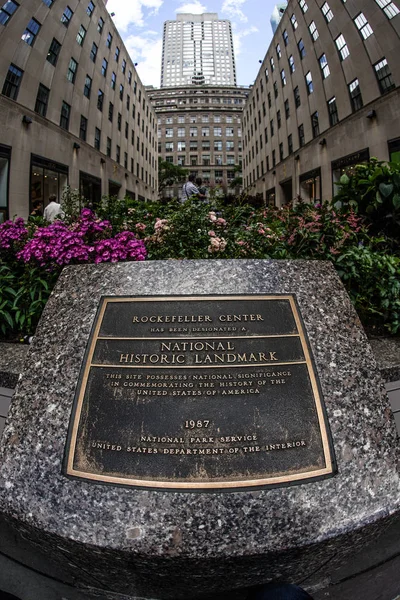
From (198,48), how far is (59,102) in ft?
642

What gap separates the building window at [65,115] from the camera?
21.3 meters

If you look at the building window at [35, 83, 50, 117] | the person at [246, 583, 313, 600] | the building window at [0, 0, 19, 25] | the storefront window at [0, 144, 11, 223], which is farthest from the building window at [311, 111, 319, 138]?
the person at [246, 583, 313, 600]

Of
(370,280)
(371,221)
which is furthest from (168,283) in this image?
(371,221)

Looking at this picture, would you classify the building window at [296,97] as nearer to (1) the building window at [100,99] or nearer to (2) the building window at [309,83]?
(2) the building window at [309,83]

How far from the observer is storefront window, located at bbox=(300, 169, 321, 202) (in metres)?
23.5

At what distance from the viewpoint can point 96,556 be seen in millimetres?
1463

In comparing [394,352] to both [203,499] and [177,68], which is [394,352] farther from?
[177,68]

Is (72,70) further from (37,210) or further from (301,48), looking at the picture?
(37,210)

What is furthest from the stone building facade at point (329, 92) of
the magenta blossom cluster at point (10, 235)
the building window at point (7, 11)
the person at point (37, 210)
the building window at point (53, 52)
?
the building window at point (7, 11)

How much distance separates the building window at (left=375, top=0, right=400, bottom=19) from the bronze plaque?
2168cm

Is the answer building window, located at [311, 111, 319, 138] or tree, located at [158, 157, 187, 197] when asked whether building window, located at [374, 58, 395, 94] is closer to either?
building window, located at [311, 111, 319, 138]

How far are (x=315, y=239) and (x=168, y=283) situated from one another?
6.50ft

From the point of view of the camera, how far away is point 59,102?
816 inches

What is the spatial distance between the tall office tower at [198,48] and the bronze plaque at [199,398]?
20612 cm
